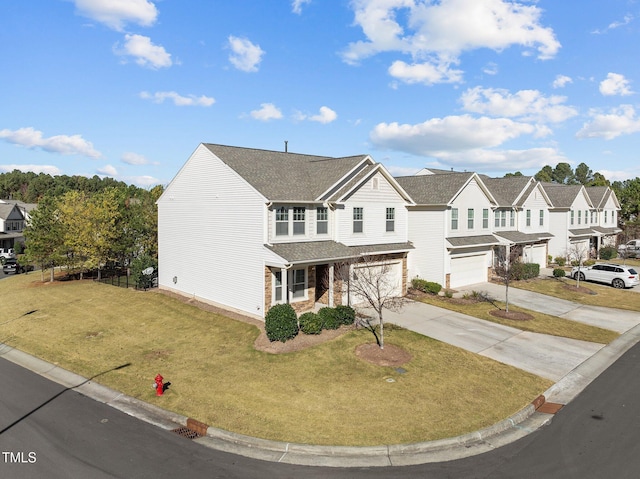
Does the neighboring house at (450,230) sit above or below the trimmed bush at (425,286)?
above

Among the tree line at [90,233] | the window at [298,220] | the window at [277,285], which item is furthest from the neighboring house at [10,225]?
the window at [298,220]

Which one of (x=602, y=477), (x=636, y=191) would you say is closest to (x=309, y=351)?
(x=602, y=477)

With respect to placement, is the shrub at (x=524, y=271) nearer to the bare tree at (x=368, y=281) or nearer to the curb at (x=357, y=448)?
the bare tree at (x=368, y=281)

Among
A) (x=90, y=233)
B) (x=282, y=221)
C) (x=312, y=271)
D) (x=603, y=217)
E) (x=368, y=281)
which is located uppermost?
(x=603, y=217)

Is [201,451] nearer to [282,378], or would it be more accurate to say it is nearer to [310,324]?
[282,378]

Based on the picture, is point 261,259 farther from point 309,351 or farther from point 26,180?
point 26,180

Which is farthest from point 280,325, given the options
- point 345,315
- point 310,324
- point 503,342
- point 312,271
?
point 503,342
